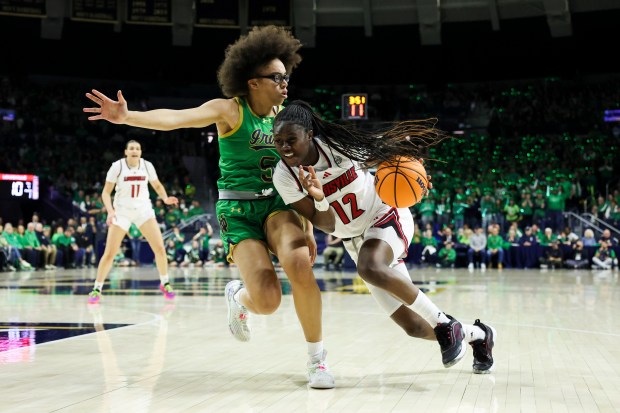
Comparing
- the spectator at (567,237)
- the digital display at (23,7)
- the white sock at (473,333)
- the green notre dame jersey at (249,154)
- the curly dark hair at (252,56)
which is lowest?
the white sock at (473,333)

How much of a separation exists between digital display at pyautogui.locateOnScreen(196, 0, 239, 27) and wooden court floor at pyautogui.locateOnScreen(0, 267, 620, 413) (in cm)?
1678

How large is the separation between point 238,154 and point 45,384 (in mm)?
1798

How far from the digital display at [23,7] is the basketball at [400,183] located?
2175cm

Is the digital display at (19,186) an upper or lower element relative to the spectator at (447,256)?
upper

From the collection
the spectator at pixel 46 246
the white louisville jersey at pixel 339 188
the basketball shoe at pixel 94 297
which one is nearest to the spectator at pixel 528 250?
the spectator at pixel 46 246

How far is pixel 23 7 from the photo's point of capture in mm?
23734

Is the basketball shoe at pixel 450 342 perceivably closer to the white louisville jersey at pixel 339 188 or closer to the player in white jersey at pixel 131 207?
the white louisville jersey at pixel 339 188

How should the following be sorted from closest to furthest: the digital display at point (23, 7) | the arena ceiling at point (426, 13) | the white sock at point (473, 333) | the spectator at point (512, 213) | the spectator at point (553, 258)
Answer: the white sock at point (473, 333) < the spectator at point (553, 258) < the spectator at point (512, 213) < the digital display at point (23, 7) < the arena ceiling at point (426, 13)

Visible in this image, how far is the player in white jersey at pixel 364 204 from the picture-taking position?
4.49 meters

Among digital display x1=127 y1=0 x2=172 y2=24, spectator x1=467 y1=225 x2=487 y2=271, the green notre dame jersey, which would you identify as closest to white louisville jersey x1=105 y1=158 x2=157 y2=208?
the green notre dame jersey

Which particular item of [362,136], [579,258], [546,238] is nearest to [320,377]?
[362,136]

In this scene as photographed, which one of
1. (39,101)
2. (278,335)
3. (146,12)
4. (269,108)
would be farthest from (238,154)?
(39,101)

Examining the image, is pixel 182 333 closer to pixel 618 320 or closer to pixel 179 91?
pixel 618 320

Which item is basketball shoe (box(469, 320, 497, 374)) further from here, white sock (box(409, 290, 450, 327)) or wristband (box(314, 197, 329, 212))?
wristband (box(314, 197, 329, 212))
